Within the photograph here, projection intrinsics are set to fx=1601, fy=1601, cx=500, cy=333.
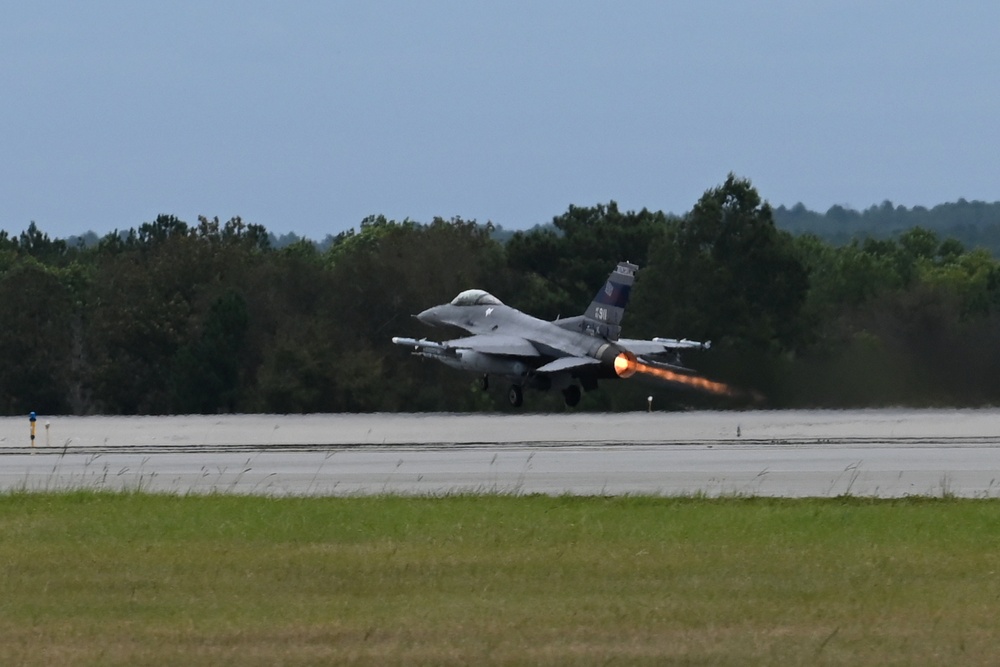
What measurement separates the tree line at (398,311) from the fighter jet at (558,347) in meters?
1.50

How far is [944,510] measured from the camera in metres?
20.1

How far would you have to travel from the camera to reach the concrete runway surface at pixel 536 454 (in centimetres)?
2525

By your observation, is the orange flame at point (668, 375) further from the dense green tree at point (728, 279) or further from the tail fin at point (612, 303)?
the dense green tree at point (728, 279)

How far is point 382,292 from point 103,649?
5606 cm

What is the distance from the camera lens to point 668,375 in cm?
4653

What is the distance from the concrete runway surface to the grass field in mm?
4034

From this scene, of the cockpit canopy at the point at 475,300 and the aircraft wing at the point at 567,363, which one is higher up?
the cockpit canopy at the point at 475,300

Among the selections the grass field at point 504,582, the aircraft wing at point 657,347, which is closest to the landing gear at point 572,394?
the aircraft wing at point 657,347

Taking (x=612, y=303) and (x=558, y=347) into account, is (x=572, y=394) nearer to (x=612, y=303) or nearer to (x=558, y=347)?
(x=558, y=347)

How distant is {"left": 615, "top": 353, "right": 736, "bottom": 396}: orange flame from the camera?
4538cm

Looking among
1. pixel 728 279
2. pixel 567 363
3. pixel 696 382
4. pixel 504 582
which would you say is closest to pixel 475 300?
pixel 567 363

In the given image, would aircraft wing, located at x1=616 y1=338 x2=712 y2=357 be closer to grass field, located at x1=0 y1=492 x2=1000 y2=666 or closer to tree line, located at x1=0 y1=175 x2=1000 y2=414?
tree line, located at x1=0 y1=175 x2=1000 y2=414

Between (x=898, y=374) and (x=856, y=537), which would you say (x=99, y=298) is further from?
(x=856, y=537)

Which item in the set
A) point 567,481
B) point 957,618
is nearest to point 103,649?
point 957,618
